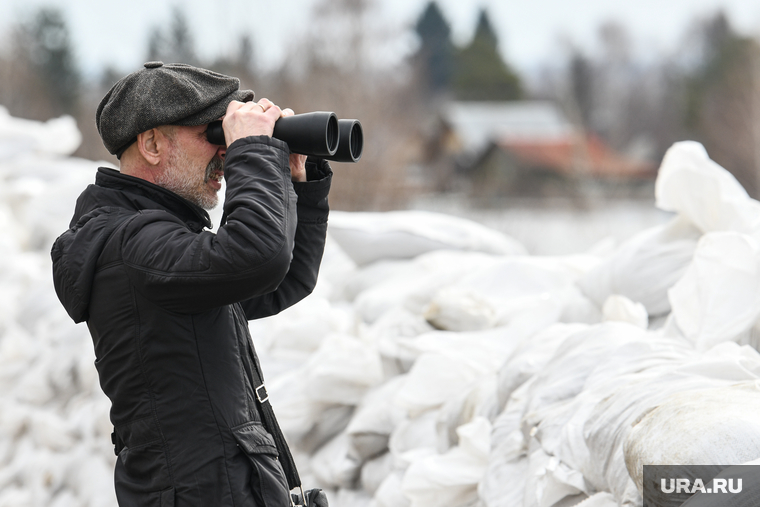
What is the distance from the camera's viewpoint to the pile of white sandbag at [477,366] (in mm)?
1525

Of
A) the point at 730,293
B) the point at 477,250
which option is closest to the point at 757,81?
the point at 477,250

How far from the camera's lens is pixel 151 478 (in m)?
1.25

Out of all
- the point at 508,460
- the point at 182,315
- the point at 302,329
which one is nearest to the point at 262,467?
the point at 182,315

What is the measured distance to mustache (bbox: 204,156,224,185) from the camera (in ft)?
4.37

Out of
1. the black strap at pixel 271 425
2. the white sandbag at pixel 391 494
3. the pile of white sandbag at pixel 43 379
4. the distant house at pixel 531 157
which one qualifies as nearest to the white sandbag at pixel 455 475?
the white sandbag at pixel 391 494

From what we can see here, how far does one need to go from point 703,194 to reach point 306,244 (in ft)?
3.97

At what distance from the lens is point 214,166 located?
135 cm

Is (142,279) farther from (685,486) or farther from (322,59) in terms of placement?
(322,59)

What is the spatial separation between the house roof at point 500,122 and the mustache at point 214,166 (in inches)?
1000

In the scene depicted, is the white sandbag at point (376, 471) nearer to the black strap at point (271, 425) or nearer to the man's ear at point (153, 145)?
the black strap at point (271, 425)

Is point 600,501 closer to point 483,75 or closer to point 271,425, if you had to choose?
point 271,425

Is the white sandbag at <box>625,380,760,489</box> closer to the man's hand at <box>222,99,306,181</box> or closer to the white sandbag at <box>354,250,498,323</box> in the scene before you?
the man's hand at <box>222,99,306,181</box>

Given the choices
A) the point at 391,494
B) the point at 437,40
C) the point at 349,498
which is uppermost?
the point at 437,40

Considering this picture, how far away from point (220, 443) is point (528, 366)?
97cm
